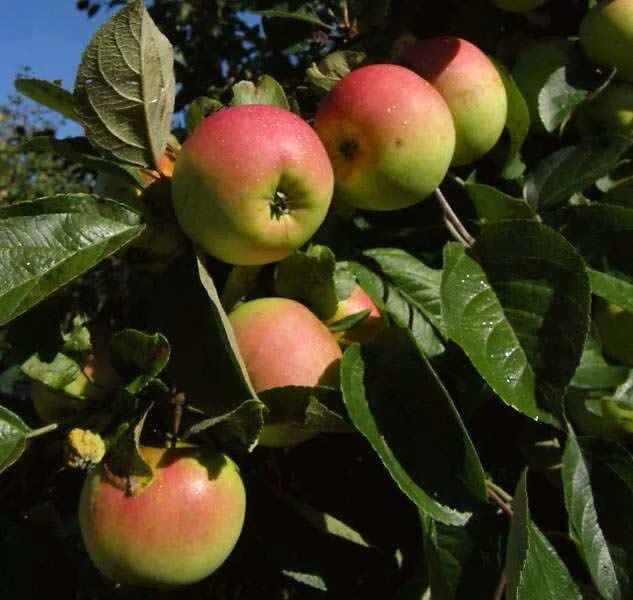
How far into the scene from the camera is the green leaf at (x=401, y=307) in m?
0.84

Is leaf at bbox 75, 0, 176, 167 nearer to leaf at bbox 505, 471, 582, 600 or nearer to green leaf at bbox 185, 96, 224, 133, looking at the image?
green leaf at bbox 185, 96, 224, 133

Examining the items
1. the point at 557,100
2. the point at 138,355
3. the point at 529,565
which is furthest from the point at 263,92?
the point at 529,565

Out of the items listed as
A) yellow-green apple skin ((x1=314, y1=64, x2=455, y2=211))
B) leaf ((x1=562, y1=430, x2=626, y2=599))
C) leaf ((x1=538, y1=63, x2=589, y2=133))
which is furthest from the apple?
leaf ((x1=538, y1=63, x2=589, y2=133))

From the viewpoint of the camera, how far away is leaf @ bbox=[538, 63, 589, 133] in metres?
0.96

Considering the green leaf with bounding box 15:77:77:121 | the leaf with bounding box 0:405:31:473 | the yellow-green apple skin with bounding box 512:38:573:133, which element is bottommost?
the leaf with bounding box 0:405:31:473

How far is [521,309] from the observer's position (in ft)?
2.47

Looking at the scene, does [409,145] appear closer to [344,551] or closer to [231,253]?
[231,253]

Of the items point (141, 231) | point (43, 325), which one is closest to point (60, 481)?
point (43, 325)

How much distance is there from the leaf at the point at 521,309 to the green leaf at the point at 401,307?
90mm

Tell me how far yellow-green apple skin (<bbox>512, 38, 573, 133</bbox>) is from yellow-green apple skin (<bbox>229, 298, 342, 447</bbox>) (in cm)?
46

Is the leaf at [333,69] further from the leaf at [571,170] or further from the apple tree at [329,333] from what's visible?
the leaf at [571,170]

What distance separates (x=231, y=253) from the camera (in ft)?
2.20

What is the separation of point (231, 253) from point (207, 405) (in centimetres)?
13

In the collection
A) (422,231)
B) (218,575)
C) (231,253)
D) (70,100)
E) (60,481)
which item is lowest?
(218,575)
